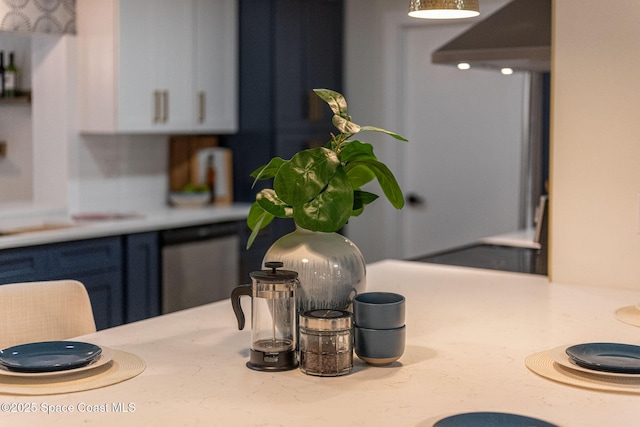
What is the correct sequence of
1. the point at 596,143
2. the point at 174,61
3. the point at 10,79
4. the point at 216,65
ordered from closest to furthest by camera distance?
the point at 596,143 → the point at 10,79 → the point at 174,61 → the point at 216,65

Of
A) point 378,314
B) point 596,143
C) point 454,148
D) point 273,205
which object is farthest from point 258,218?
point 454,148

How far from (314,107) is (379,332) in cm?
397

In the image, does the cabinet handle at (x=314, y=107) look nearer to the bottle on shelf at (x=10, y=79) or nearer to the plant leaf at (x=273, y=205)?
the bottle on shelf at (x=10, y=79)

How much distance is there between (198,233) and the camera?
4.77 meters

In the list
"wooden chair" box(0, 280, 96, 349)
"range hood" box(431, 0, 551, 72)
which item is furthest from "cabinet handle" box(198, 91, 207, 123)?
"wooden chair" box(0, 280, 96, 349)

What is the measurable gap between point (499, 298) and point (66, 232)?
2225 millimetres

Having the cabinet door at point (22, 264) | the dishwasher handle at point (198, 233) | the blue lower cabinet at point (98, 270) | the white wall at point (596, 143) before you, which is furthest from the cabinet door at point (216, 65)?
the white wall at point (596, 143)

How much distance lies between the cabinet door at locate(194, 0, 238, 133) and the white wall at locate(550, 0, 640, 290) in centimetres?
285

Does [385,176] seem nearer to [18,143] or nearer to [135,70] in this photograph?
[135,70]

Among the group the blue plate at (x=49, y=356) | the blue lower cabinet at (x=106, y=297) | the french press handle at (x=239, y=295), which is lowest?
the blue lower cabinet at (x=106, y=297)

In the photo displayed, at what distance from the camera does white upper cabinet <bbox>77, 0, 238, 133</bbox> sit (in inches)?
184

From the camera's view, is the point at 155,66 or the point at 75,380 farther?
the point at 155,66

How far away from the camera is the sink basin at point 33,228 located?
4.17 metres

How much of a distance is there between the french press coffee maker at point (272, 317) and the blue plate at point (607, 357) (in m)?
0.56
